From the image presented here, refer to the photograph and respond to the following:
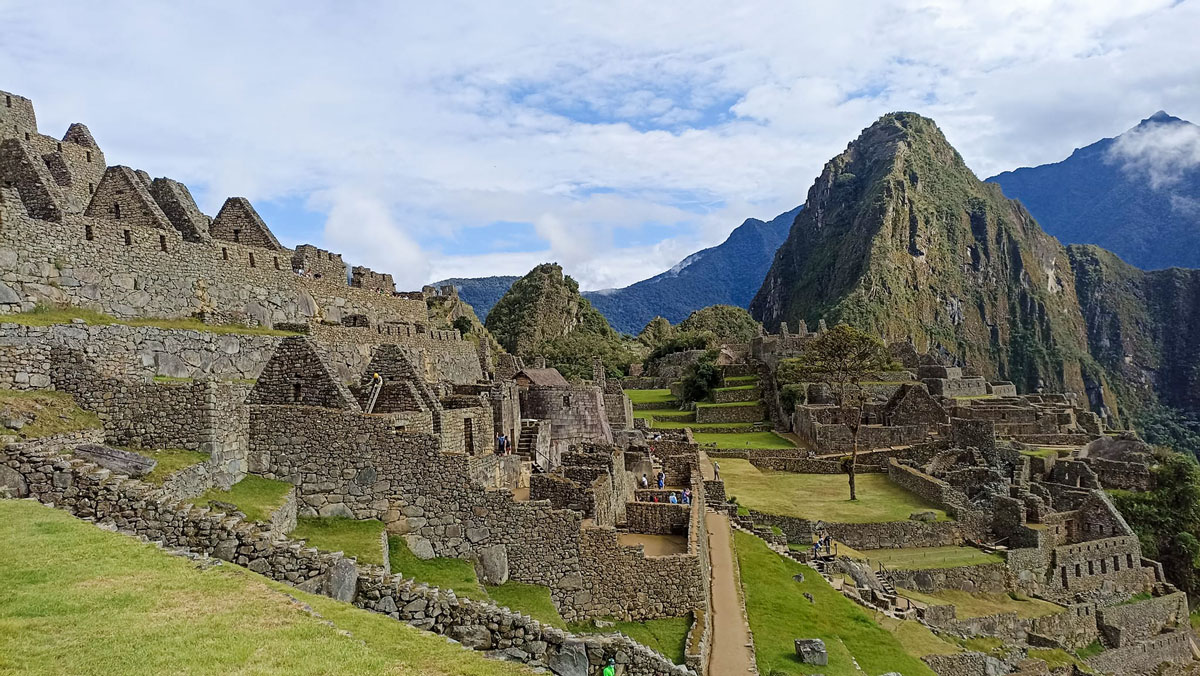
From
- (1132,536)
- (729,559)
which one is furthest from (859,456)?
(729,559)

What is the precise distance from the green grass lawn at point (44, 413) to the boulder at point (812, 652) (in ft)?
43.1

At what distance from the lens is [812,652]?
14.7 meters

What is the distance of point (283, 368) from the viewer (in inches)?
469

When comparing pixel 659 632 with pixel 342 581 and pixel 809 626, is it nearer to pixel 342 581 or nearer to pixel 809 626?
pixel 342 581

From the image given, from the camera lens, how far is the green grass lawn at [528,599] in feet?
34.9

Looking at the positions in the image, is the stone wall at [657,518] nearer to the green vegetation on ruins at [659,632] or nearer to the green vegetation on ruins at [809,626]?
the green vegetation on ruins at [809,626]

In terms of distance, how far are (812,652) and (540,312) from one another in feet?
297

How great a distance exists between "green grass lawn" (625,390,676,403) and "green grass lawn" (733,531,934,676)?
143ft

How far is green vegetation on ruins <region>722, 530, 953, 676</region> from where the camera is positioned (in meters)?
14.8

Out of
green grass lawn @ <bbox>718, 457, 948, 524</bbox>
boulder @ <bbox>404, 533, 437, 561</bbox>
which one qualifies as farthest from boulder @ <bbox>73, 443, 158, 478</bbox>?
green grass lawn @ <bbox>718, 457, 948, 524</bbox>

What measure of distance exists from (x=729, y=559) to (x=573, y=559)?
7978 mm

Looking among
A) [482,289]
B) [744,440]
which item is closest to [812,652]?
[744,440]

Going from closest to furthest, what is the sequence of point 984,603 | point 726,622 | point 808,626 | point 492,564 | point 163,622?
point 163,622
point 492,564
point 726,622
point 808,626
point 984,603

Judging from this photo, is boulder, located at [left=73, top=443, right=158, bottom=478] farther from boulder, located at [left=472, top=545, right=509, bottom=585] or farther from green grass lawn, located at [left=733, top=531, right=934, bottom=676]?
green grass lawn, located at [left=733, top=531, right=934, bottom=676]
